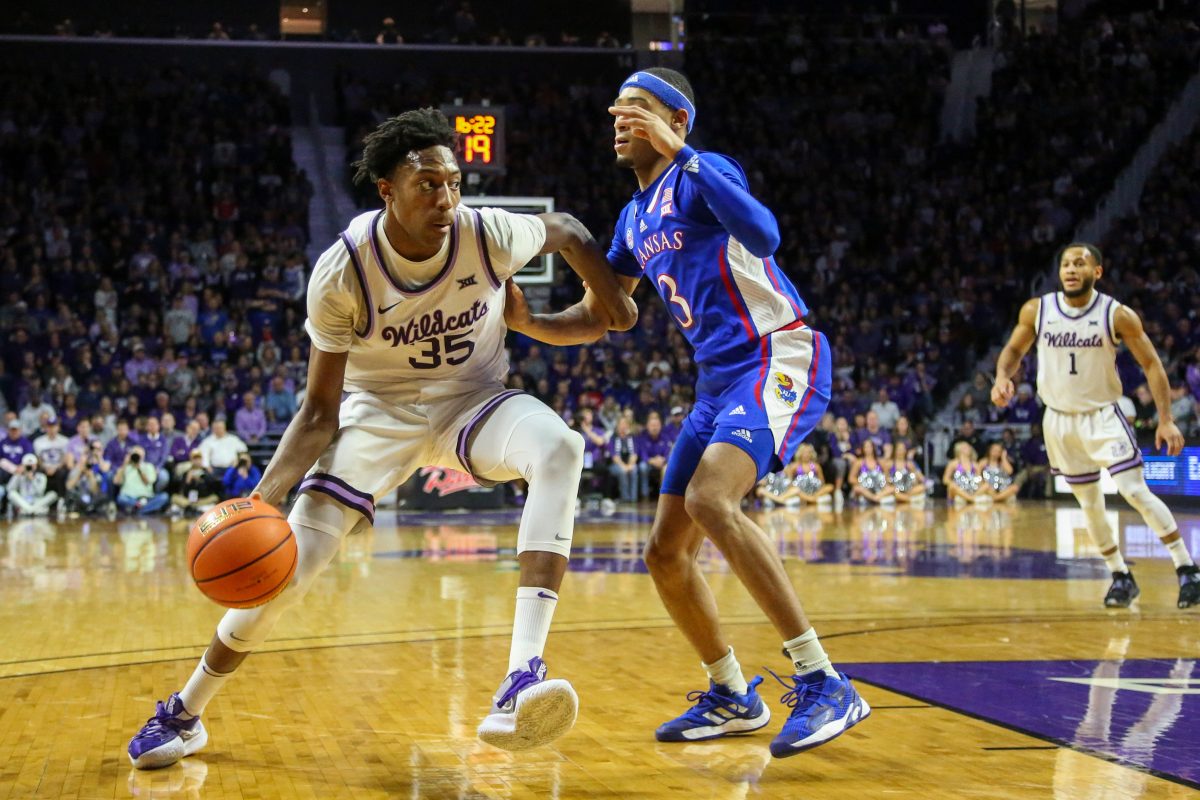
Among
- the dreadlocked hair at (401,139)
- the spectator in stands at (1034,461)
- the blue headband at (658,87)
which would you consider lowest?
the spectator in stands at (1034,461)

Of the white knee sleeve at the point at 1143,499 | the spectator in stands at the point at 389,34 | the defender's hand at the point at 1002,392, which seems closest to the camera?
the defender's hand at the point at 1002,392

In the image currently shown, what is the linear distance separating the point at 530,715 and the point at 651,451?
1443cm

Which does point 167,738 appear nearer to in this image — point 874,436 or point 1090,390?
point 1090,390

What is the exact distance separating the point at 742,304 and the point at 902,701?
5.29 feet

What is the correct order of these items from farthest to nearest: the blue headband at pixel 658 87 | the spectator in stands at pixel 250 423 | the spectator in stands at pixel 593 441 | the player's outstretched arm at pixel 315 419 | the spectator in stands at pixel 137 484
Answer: the spectator in stands at pixel 593 441, the spectator in stands at pixel 250 423, the spectator in stands at pixel 137 484, the blue headband at pixel 658 87, the player's outstretched arm at pixel 315 419

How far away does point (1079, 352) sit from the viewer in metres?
8.14

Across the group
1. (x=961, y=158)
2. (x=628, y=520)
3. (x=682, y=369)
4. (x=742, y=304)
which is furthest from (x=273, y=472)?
(x=961, y=158)

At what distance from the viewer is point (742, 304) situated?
455cm

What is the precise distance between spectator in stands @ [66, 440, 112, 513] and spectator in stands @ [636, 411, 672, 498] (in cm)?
679

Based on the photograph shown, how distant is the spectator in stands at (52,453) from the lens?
1628 cm

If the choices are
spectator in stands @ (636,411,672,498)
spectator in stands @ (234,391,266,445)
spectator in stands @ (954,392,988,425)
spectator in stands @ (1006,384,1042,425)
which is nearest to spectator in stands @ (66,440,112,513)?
spectator in stands @ (234,391,266,445)

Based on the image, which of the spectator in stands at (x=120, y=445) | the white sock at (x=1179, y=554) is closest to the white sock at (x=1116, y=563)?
the white sock at (x=1179, y=554)

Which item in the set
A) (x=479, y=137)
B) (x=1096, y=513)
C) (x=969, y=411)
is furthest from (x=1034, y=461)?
(x=1096, y=513)

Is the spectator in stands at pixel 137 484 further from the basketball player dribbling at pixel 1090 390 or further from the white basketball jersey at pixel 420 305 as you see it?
the white basketball jersey at pixel 420 305
